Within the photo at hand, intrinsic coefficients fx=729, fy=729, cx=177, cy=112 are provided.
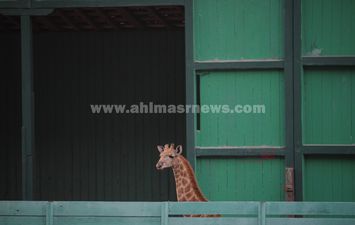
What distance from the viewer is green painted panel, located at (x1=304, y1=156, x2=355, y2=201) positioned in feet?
30.4

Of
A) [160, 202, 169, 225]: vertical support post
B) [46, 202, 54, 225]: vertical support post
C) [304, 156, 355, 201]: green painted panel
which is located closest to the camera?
[160, 202, 169, 225]: vertical support post

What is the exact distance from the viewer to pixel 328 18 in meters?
9.30

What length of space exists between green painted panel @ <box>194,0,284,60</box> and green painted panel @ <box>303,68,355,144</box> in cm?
59

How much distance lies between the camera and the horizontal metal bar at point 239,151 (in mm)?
9281

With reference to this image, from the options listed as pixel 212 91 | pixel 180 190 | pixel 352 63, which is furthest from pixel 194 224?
pixel 352 63

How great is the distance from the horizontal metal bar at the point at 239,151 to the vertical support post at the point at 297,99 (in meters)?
0.21

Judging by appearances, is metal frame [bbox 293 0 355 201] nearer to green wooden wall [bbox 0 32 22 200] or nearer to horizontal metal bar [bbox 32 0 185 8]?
horizontal metal bar [bbox 32 0 185 8]

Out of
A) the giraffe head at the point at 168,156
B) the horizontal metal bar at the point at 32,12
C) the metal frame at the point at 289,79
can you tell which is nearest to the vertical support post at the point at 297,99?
the metal frame at the point at 289,79

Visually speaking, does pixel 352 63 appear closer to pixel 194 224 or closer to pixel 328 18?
pixel 328 18

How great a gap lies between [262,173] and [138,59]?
19.6ft

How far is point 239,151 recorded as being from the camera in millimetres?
9328

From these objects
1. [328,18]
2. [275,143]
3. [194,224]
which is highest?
[328,18]

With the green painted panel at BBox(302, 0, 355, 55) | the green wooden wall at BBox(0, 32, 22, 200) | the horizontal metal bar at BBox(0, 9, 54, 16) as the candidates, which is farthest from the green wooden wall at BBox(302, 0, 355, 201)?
the green wooden wall at BBox(0, 32, 22, 200)

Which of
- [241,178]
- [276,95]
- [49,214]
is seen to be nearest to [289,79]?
[276,95]
